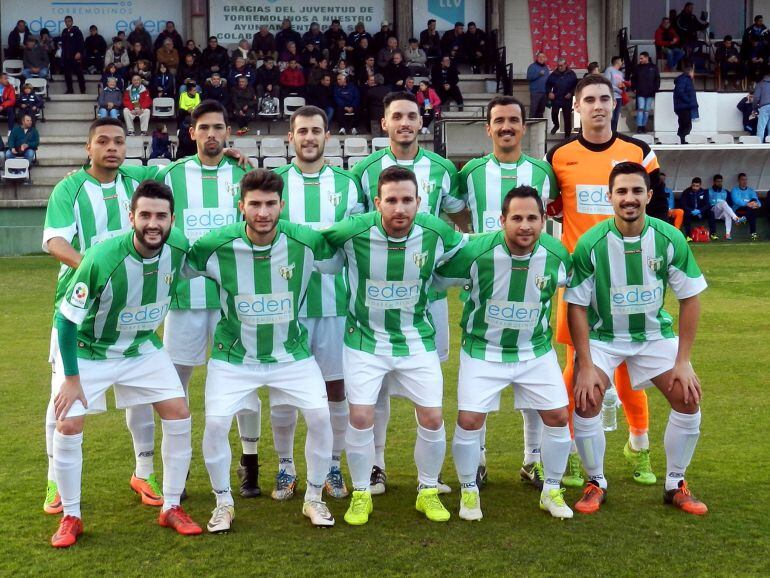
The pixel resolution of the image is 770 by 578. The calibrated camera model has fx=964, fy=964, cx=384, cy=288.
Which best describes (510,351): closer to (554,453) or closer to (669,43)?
(554,453)

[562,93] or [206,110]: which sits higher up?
[562,93]

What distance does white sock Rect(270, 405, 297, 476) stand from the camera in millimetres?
4703

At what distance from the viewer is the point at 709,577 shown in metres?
3.70

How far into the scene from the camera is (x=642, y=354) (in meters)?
4.54

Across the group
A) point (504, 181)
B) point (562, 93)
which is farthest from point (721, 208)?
point (504, 181)

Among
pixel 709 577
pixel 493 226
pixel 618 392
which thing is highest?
pixel 493 226

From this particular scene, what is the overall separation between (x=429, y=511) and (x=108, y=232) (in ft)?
6.70

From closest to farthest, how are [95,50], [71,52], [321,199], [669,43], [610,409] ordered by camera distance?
[321,199] < [610,409] < [71,52] < [95,50] < [669,43]

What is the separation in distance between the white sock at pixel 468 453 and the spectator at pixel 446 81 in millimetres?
15213

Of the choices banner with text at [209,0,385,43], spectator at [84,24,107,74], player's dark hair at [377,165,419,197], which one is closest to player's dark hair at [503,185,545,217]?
player's dark hair at [377,165,419,197]

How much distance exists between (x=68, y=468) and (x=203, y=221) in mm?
1418

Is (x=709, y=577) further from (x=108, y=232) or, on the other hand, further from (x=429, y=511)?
(x=108, y=232)

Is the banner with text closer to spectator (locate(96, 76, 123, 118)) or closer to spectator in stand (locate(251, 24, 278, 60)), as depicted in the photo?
spectator in stand (locate(251, 24, 278, 60))

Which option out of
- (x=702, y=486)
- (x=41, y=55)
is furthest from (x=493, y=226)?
(x=41, y=55)
